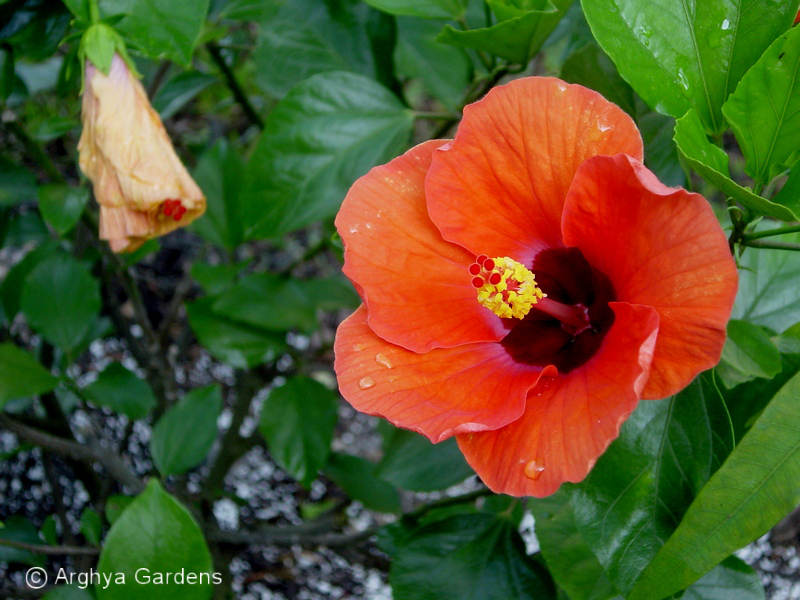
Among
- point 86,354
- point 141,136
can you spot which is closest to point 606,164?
point 141,136

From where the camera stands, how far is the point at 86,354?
9.62ft

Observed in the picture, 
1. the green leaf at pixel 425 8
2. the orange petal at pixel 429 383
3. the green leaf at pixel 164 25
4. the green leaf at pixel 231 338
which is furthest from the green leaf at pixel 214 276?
the orange petal at pixel 429 383

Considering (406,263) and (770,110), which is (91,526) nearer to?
(406,263)

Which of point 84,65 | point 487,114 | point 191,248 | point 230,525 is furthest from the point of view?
point 191,248

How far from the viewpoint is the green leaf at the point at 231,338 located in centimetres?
185

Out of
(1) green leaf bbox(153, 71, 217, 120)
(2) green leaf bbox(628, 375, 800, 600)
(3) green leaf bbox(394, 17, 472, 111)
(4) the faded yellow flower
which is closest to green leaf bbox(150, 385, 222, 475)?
(4) the faded yellow flower

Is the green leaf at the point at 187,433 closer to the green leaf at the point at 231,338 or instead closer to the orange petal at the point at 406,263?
the green leaf at the point at 231,338

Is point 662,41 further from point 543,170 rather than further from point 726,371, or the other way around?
point 726,371

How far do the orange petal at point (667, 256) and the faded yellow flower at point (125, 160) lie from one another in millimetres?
745

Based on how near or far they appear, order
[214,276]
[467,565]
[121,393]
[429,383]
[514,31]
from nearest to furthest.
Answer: [429,383] → [514,31] → [467,565] → [121,393] → [214,276]

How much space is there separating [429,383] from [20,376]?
3.59 ft

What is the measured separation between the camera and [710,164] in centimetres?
93

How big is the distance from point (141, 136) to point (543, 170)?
0.74 metres

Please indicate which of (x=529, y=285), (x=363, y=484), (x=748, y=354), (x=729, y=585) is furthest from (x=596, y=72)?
(x=363, y=484)
